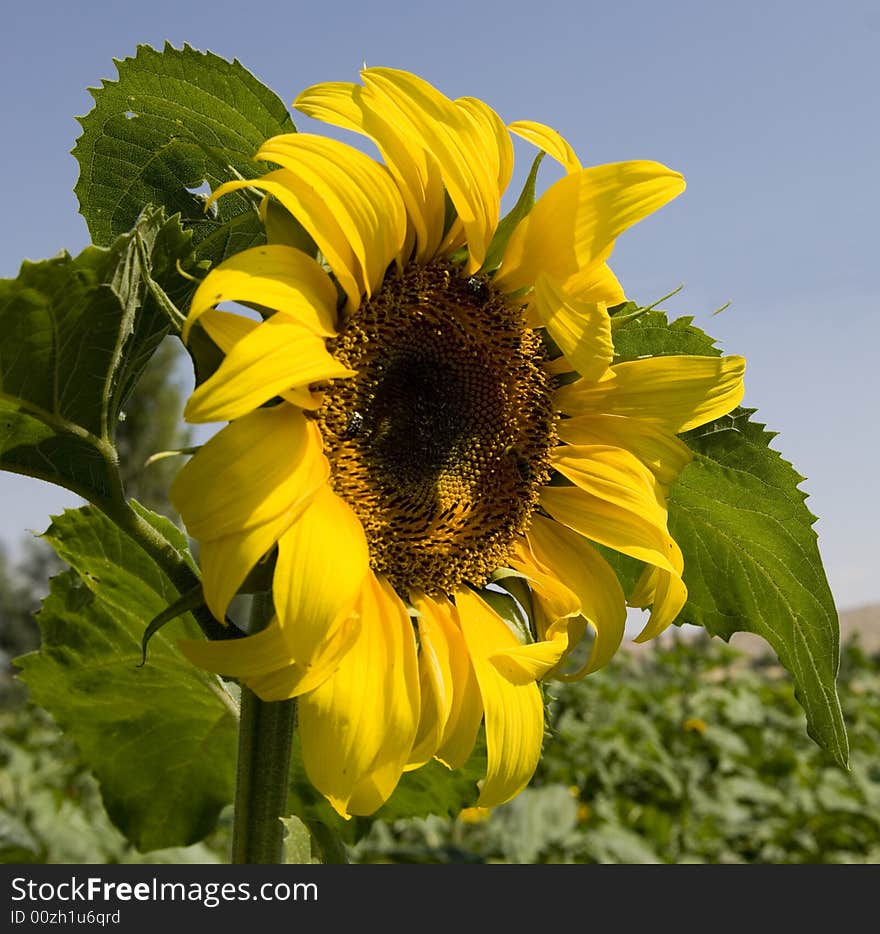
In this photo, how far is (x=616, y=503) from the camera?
1162 mm

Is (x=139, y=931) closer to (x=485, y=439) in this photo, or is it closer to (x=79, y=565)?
(x=79, y=565)

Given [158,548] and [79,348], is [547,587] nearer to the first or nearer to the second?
[158,548]

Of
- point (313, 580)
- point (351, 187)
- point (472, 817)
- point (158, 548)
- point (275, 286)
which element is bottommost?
point (313, 580)

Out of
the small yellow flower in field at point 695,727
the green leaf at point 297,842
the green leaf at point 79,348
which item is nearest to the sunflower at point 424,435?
the green leaf at point 79,348

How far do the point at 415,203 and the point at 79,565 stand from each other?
2.07ft

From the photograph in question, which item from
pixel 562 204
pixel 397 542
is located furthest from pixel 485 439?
pixel 562 204

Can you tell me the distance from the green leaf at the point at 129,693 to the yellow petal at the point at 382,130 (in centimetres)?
60

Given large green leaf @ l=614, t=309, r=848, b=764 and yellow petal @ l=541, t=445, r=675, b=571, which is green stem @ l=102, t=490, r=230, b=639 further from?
large green leaf @ l=614, t=309, r=848, b=764

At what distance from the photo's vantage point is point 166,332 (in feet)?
3.55

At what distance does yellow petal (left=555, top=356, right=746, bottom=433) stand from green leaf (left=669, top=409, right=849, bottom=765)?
0.39 ft

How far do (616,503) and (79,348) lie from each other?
55 cm

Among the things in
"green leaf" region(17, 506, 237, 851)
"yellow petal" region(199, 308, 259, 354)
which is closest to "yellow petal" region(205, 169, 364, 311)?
"yellow petal" region(199, 308, 259, 354)

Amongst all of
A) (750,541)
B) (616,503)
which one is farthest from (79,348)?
(750,541)

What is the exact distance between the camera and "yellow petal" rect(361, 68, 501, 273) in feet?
3.40
